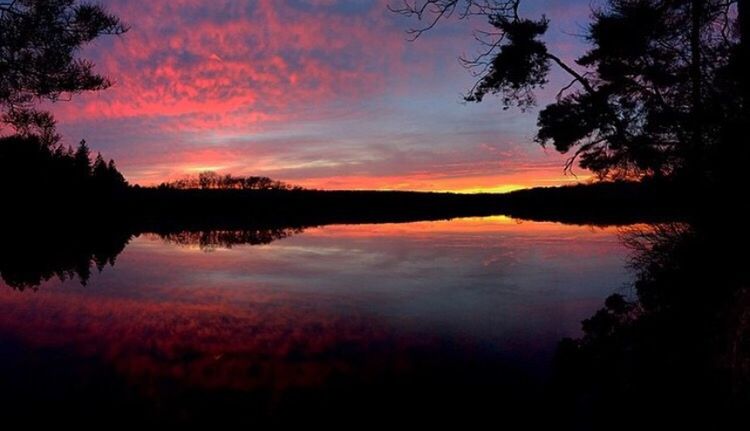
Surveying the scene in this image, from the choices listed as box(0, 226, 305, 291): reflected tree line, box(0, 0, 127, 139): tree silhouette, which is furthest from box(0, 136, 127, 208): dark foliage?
box(0, 0, 127, 139): tree silhouette

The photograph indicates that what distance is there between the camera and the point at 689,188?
9.48 m

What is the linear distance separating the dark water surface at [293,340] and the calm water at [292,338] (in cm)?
3

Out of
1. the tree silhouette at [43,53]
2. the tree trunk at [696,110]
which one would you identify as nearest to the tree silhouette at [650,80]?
the tree trunk at [696,110]

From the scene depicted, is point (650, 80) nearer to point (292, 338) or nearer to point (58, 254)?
point (292, 338)

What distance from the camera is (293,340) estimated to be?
938 cm

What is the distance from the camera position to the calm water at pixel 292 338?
659cm

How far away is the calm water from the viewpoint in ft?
21.6

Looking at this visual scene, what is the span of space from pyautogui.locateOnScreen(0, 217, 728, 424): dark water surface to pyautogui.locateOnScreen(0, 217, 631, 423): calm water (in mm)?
34

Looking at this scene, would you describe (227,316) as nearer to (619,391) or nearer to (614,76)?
(619,391)

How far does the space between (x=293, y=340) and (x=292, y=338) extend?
146mm

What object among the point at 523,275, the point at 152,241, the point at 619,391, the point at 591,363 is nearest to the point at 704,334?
the point at 619,391

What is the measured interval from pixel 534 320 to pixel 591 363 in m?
3.29

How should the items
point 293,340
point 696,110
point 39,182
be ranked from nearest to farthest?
point 293,340, point 696,110, point 39,182

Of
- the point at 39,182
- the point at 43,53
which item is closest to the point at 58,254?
the point at 43,53
